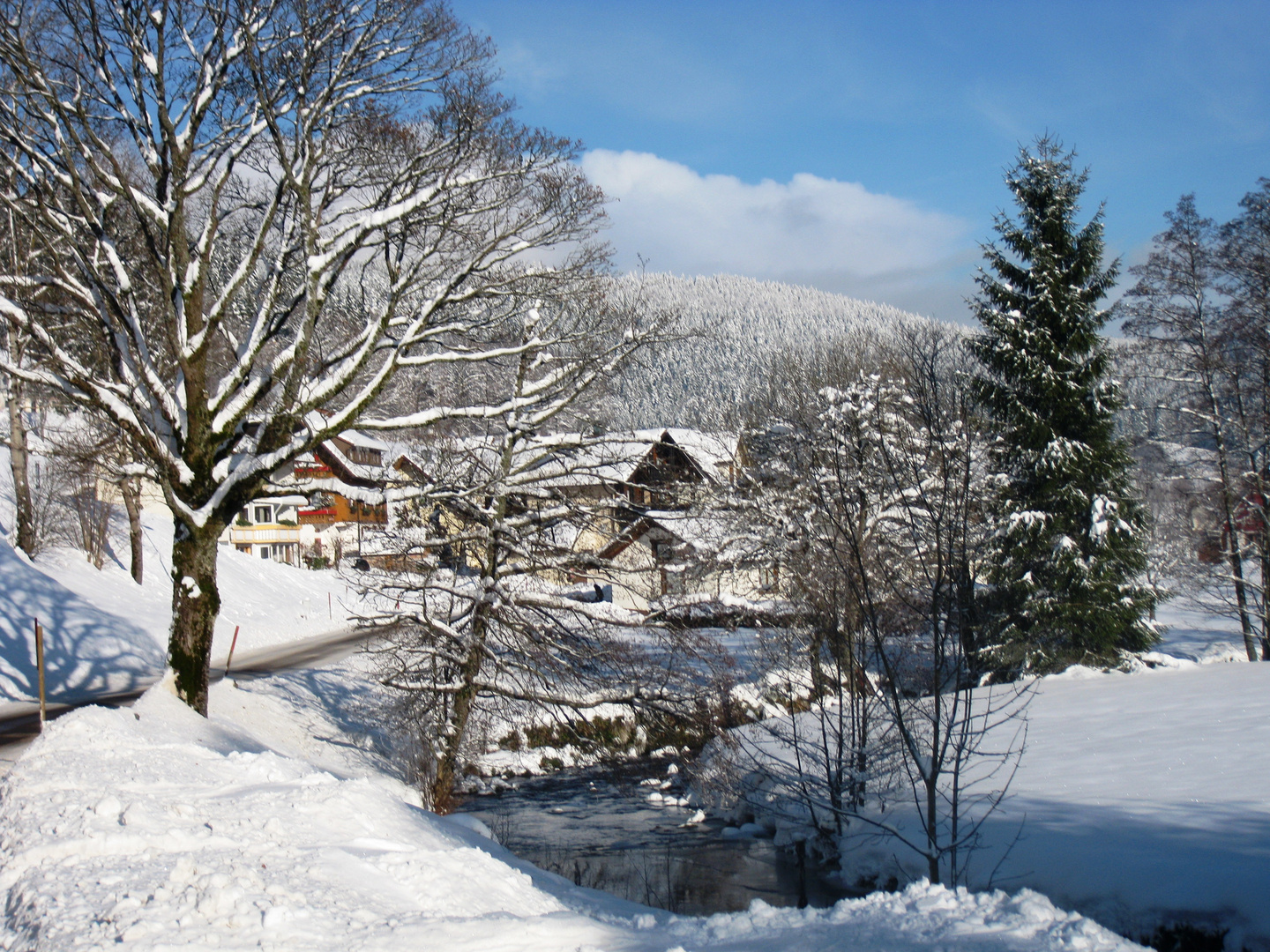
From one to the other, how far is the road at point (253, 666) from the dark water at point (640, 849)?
410 centimetres

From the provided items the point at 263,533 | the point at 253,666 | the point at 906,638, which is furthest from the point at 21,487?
the point at 263,533

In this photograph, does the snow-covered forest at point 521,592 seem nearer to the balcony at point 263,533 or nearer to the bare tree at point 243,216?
the bare tree at point 243,216

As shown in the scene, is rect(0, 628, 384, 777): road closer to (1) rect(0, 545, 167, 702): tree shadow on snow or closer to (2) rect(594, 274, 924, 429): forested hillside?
(1) rect(0, 545, 167, 702): tree shadow on snow

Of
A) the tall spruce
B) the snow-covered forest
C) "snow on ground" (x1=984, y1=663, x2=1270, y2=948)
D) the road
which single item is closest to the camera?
the snow-covered forest

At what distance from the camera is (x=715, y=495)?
74.4 ft

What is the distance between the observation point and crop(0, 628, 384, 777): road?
1068 cm

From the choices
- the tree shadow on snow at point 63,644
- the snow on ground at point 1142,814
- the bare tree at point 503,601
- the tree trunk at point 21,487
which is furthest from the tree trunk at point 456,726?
the tree trunk at point 21,487

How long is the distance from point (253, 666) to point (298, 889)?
16.6 meters

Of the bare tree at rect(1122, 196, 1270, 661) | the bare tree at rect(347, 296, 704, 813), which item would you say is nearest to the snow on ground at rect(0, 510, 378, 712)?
the bare tree at rect(347, 296, 704, 813)

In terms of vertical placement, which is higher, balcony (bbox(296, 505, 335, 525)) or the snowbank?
balcony (bbox(296, 505, 335, 525))

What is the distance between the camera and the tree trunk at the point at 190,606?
8977 mm

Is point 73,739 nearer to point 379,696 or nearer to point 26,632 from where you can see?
point 379,696

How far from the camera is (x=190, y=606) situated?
899 cm

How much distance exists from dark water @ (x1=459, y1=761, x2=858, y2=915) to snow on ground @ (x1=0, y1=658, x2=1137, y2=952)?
488 centimetres
